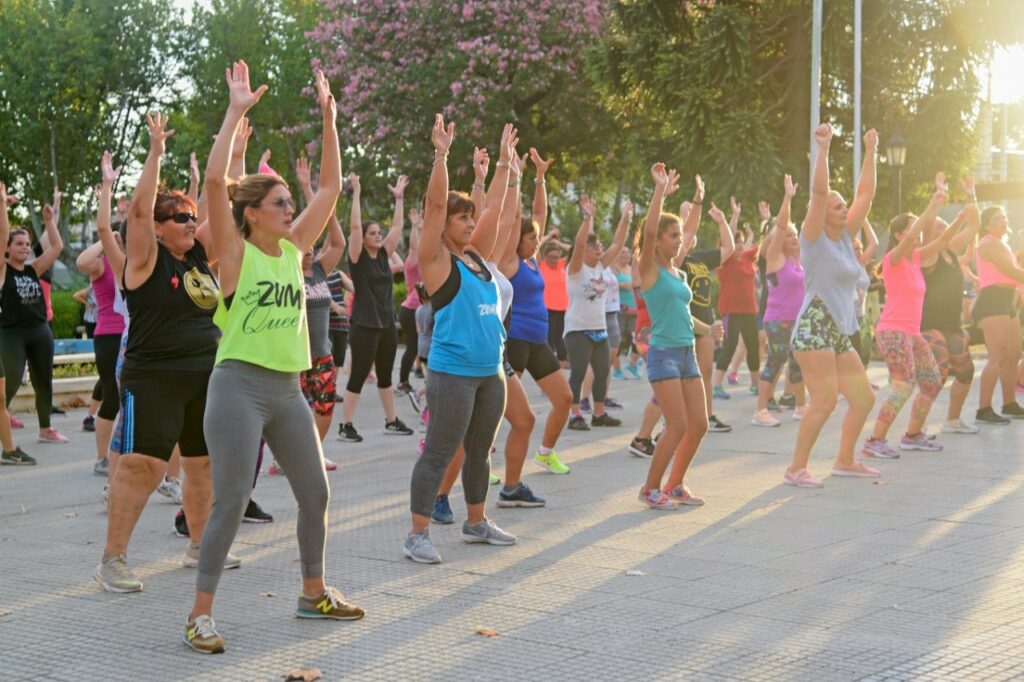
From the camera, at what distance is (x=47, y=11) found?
4344 centimetres

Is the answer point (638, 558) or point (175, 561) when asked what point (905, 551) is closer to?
point (638, 558)

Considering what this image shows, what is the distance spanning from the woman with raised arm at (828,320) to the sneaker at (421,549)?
3258 mm

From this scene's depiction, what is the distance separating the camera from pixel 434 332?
701cm

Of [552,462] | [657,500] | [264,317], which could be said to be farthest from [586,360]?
[264,317]

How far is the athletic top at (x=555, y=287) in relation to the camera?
14008mm

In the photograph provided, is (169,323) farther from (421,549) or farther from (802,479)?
(802,479)

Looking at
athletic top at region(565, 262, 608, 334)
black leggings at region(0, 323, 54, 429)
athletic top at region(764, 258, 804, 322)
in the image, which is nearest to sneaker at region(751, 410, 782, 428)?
athletic top at region(764, 258, 804, 322)

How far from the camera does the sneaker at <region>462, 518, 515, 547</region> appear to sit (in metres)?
7.38

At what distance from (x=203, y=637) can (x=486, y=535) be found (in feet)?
7.71

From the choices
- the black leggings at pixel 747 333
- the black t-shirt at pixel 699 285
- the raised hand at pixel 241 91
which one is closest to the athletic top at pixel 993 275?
the black t-shirt at pixel 699 285

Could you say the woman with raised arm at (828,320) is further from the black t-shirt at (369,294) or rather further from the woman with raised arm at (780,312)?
the black t-shirt at (369,294)

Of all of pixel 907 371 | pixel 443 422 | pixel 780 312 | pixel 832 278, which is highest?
pixel 832 278

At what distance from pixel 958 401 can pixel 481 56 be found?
916 inches

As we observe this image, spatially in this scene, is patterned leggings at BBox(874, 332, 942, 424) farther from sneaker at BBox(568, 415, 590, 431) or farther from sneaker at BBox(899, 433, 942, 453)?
sneaker at BBox(568, 415, 590, 431)
